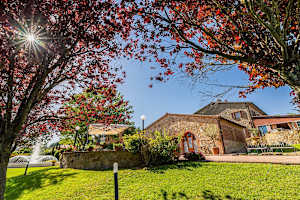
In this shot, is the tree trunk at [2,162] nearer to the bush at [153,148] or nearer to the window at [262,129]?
the bush at [153,148]

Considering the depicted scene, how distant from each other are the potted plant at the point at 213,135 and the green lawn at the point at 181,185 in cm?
670

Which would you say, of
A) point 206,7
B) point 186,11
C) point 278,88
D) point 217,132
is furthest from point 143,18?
point 217,132

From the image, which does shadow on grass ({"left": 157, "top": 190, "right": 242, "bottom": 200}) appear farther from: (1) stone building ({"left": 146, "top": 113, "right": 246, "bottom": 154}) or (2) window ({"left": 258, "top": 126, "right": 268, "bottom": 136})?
(2) window ({"left": 258, "top": 126, "right": 268, "bottom": 136})

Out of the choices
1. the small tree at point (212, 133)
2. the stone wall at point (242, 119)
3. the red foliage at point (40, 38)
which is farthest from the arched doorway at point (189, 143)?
the red foliage at point (40, 38)

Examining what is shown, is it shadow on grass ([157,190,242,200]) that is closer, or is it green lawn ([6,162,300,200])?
shadow on grass ([157,190,242,200])

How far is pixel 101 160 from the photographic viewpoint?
35.7ft

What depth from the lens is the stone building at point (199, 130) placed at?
15.3 meters

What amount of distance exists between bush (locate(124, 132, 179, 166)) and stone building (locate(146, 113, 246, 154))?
12.7 ft

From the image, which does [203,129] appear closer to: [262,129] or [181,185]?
[181,185]

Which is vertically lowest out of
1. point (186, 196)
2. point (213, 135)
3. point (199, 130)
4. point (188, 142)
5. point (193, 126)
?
point (186, 196)

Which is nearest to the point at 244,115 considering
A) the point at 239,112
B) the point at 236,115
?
the point at 239,112

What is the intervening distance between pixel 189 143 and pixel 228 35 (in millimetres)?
14799

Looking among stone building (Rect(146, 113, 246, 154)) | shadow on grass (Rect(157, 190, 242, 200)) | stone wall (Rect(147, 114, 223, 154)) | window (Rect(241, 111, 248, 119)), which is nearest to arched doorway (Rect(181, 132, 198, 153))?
stone building (Rect(146, 113, 246, 154))

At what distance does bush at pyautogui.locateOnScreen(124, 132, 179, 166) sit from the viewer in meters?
10.4
